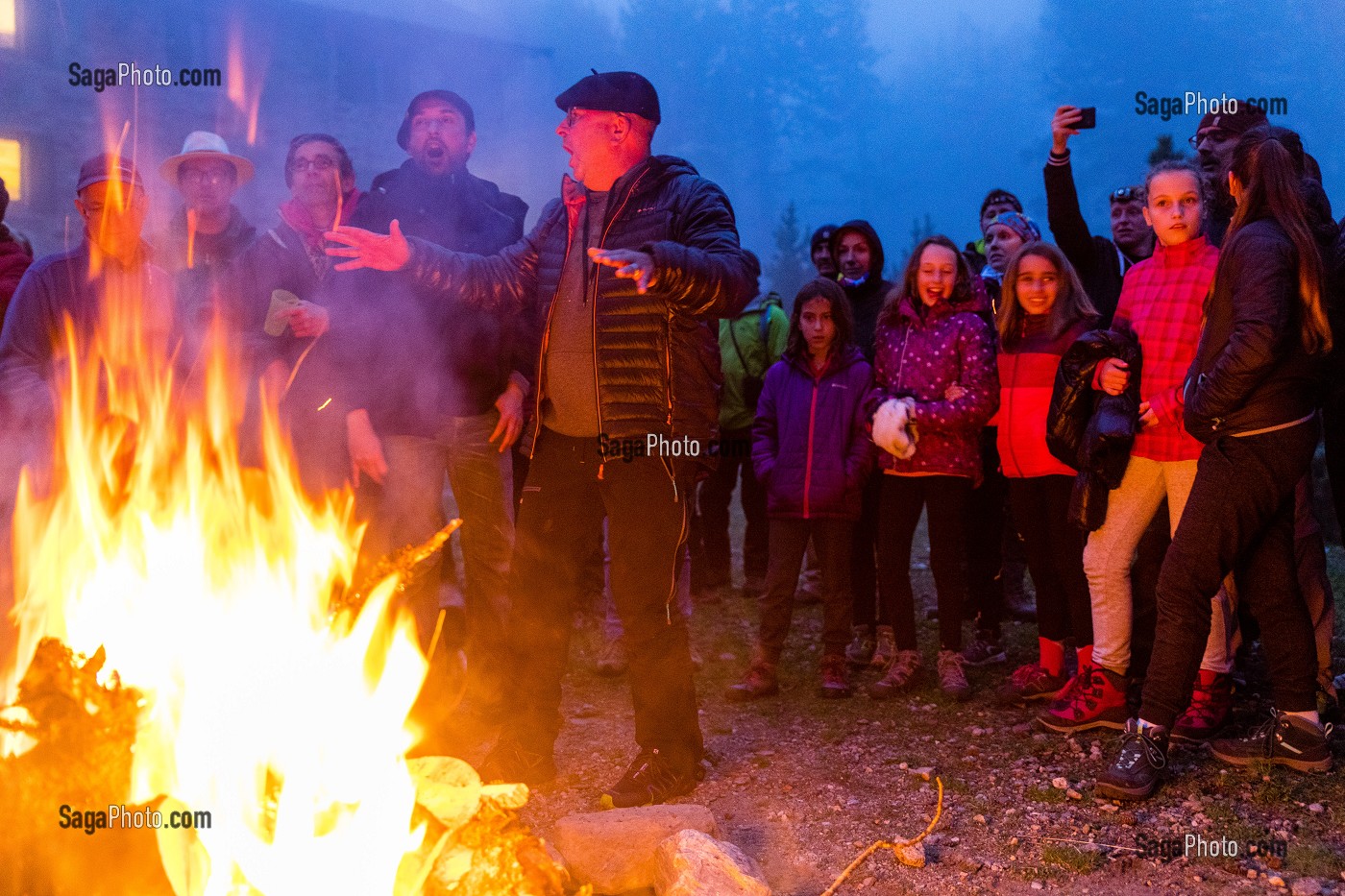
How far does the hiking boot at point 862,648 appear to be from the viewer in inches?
229

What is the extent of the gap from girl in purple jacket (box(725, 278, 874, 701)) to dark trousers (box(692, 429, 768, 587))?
6.64 ft

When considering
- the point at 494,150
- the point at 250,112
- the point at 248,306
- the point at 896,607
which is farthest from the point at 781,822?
the point at 250,112

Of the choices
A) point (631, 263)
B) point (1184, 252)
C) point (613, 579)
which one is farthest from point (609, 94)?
point (1184, 252)

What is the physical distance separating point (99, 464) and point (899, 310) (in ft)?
13.1

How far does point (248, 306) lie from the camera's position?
4965 mm

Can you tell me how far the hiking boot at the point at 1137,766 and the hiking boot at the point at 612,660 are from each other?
2.70 metres

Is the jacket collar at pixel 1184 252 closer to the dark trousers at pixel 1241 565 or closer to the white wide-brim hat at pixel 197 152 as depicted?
the dark trousers at pixel 1241 565

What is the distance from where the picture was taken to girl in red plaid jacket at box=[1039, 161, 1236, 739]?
14.1 feet

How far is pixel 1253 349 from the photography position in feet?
11.7

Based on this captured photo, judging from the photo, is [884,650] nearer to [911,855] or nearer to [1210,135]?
[911,855]

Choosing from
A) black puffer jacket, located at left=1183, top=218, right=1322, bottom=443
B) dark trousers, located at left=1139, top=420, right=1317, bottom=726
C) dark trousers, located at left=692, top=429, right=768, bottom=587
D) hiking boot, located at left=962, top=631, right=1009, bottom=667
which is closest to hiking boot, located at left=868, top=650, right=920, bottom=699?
hiking boot, located at left=962, top=631, right=1009, bottom=667

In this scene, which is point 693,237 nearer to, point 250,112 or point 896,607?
point 896,607

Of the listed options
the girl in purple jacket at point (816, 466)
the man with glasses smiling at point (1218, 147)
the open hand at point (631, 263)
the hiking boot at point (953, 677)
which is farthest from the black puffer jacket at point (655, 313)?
the man with glasses smiling at point (1218, 147)

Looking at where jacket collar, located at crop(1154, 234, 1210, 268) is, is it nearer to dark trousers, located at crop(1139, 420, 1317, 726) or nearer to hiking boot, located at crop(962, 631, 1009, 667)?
dark trousers, located at crop(1139, 420, 1317, 726)
